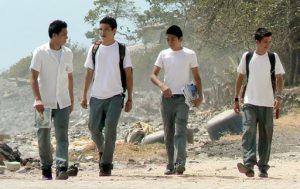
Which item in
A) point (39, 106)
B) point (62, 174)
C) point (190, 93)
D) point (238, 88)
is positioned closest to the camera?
point (62, 174)

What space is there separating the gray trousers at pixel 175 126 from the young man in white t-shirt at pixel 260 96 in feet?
2.52

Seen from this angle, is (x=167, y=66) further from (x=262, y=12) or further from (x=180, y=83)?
(x=262, y=12)

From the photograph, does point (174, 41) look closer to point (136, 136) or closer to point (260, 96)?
point (260, 96)

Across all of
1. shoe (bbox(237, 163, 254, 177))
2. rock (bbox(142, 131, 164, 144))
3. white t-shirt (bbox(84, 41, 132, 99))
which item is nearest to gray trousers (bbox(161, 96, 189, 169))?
shoe (bbox(237, 163, 254, 177))

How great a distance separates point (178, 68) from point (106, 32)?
3.47 feet

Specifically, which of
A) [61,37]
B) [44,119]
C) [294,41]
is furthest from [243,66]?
[294,41]

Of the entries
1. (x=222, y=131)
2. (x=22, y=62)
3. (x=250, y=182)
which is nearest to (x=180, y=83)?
(x=250, y=182)

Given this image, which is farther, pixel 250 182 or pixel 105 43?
pixel 105 43

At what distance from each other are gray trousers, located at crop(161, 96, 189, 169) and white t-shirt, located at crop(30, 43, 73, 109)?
153 cm

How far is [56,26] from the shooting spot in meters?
9.35

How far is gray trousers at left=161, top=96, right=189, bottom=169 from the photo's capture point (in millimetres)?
9977

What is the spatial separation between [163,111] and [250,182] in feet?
7.22

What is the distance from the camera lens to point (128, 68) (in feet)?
31.6

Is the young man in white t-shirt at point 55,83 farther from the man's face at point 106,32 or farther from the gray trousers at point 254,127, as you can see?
the gray trousers at point 254,127
